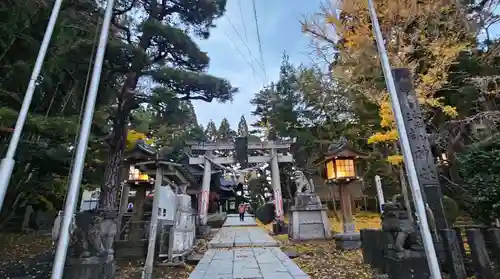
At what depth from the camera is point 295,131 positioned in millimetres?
20656

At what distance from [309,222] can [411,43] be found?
7.55m

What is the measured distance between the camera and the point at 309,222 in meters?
9.34

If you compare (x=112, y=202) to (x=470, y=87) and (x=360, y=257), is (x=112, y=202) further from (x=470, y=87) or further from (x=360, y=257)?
(x=470, y=87)

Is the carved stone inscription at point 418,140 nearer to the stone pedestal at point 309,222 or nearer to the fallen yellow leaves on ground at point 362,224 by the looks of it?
the stone pedestal at point 309,222

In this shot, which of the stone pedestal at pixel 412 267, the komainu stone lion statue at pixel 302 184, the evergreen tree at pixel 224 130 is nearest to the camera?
the stone pedestal at pixel 412 267

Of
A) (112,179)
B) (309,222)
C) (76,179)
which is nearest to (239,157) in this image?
(309,222)

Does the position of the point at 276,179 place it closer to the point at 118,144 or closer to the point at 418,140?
the point at 118,144

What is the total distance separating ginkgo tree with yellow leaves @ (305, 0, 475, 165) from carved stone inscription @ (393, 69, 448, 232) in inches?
188

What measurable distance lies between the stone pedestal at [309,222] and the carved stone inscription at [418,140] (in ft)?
17.4

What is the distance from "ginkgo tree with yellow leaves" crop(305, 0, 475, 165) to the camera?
9.62 m

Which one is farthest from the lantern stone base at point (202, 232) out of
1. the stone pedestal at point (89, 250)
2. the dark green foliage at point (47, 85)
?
the stone pedestal at point (89, 250)

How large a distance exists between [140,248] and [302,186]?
5894 mm

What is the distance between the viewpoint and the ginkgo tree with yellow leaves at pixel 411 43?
962cm

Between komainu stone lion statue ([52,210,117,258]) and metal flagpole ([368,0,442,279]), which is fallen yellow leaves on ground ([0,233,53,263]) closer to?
komainu stone lion statue ([52,210,117,258])
